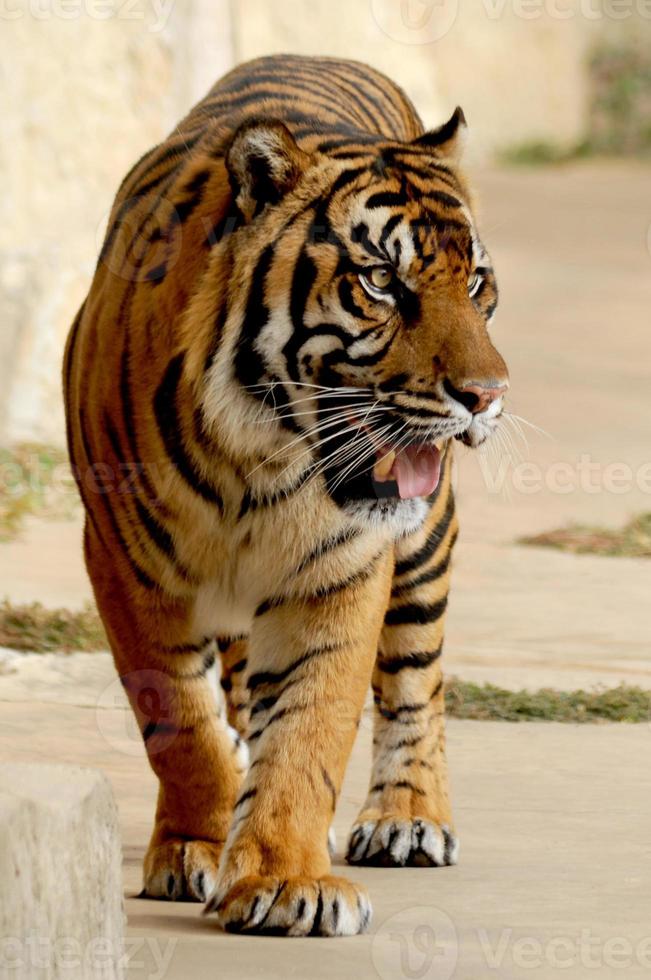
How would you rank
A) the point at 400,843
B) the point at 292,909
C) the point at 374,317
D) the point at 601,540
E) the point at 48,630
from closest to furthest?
the point at 292,909 < the point at 374,317 < the point at 400,843 < the point at 48,630 < the point at 601,540

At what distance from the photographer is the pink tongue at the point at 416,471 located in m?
3.80

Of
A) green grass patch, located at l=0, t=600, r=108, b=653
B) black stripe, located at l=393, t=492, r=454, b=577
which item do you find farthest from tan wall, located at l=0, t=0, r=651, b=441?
black stripe, located at l=393, t=492, r=454, b=577

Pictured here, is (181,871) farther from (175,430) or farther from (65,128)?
(65,128)

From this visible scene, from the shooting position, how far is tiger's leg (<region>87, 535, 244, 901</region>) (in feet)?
12.9

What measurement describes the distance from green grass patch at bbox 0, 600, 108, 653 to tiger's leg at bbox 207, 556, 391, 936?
96.6 inches

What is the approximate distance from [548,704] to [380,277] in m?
2.56

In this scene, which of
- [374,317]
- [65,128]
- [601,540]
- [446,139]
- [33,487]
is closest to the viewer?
[374,317]

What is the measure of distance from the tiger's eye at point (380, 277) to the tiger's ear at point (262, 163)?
0.91ft

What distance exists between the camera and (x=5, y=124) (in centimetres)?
1065

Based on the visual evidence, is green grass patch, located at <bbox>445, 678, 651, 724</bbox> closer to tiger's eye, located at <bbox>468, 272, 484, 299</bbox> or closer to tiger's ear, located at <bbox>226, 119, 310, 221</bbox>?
tiger's eye, located at <bbox>468, 272, 484, 299</bbox>

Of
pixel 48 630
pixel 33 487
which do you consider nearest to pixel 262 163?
pixel 48 630

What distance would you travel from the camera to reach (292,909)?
350cm

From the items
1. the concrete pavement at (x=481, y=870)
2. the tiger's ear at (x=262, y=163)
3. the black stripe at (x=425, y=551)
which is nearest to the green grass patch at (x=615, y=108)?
the concrete pavement at (x=481, y=870)

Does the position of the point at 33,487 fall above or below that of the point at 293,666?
above
